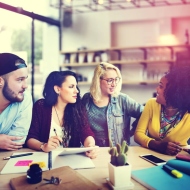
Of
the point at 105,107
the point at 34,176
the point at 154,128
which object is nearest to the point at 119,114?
the point at 105,107

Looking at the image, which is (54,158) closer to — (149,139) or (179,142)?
(149,139)

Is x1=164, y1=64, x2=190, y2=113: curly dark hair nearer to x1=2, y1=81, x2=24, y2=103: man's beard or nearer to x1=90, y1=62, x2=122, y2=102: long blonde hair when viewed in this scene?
x1=90, y1=62, x2=122, y2=102: long blonde hair

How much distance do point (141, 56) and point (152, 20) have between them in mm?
636

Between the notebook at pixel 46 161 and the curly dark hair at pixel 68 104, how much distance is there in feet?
0.68

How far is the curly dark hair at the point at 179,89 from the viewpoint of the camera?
1724mm

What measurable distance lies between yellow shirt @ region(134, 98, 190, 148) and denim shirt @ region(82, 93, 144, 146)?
0.07m

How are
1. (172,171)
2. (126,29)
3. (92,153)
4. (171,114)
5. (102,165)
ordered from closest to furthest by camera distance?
(172,171), (102,165), (92,153), (171,114), (126,29)

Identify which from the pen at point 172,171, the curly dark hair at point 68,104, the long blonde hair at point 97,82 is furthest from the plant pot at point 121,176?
the long blonde hair at point 97,82

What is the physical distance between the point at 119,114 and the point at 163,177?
66 cm

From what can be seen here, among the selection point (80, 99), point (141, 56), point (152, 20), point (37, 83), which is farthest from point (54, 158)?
point (152, 20)

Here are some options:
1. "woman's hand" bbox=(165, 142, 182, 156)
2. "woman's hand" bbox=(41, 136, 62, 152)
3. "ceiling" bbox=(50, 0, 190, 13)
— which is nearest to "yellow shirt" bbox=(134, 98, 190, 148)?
"woman's hand" bbox=(165, 142, 182, 156)

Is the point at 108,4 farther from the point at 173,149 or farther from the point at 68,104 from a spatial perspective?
the point at 173,149

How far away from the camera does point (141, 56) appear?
425cm

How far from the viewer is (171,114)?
69.7 inches
